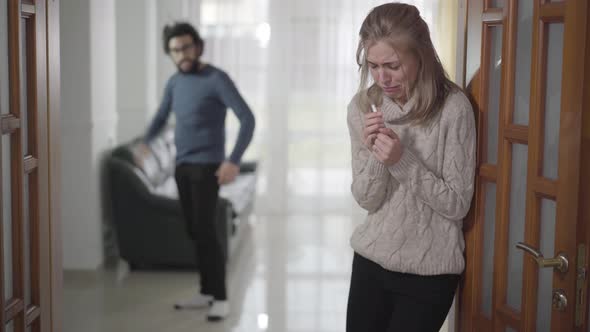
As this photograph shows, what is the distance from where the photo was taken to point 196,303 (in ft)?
15.8

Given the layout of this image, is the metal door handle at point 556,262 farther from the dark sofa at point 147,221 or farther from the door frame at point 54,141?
the dark sofa at point 147,221

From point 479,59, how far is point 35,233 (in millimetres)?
1400

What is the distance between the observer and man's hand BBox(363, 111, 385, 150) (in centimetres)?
210

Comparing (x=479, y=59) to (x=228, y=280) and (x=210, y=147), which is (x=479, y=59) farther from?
(x=228, y=280)

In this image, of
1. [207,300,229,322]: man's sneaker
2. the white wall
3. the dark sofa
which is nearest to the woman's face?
[207,300,229,322]: man's sneaker

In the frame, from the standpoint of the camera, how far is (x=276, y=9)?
26.1 ft

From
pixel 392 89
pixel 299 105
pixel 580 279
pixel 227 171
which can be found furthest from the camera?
pixel 299 105

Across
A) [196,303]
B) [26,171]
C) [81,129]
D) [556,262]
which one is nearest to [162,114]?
[81,129]

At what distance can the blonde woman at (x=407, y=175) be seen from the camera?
7.03 feet

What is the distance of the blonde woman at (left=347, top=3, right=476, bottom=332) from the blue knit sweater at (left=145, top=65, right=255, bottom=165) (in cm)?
222

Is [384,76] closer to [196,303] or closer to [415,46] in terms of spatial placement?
[415,46]

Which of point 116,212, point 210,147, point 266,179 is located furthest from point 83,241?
point 266,179

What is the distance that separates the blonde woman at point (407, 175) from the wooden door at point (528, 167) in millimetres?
97

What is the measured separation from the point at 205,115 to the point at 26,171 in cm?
225
